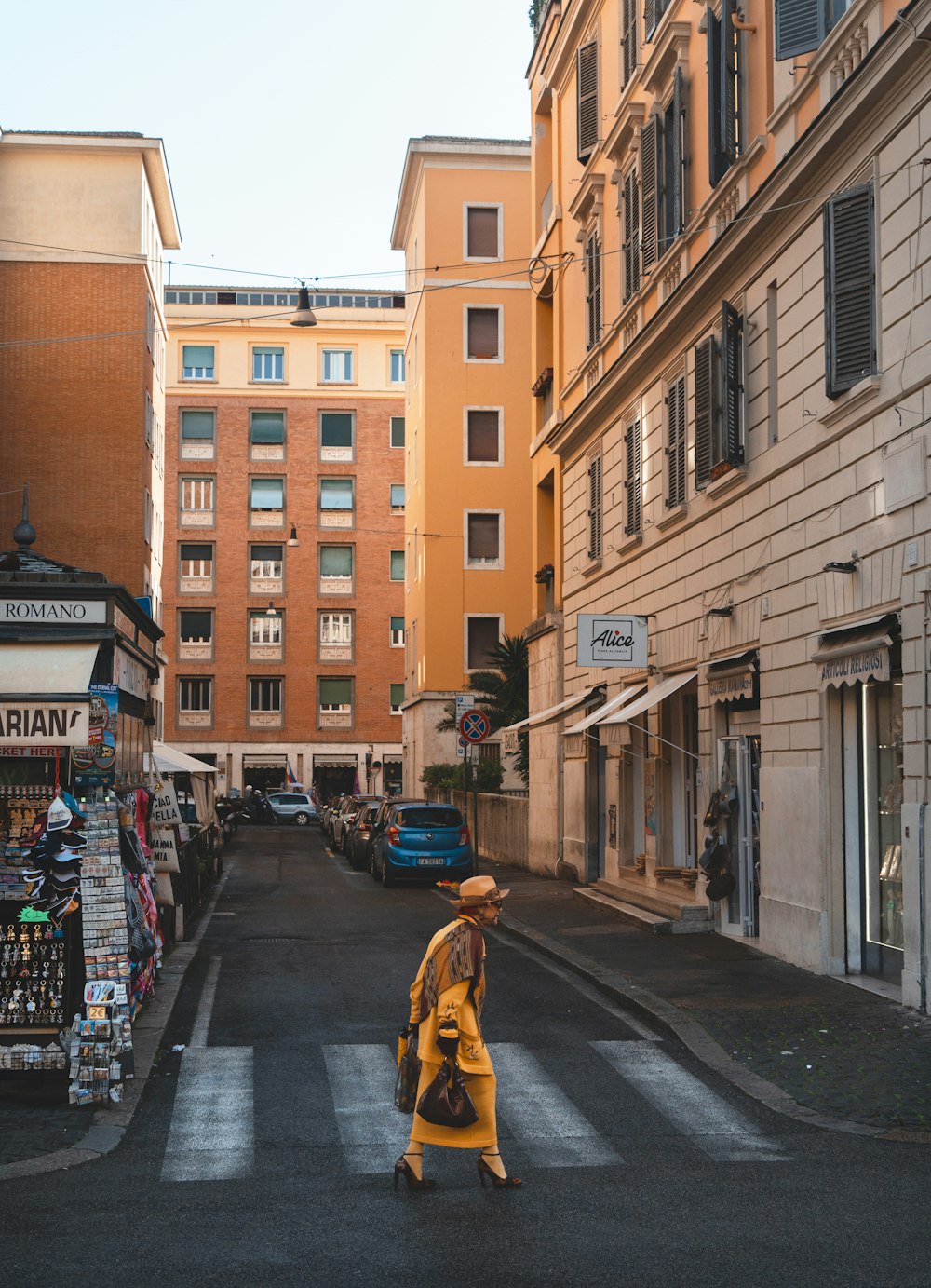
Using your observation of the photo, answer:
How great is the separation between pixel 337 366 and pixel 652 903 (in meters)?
55.5

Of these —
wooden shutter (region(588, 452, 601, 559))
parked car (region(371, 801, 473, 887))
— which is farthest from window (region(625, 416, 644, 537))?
parked car (region(371, 801, 473, 887))

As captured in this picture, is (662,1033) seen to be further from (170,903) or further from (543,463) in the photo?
(543,463)

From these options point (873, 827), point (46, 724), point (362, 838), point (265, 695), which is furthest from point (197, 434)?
point (46, 724)

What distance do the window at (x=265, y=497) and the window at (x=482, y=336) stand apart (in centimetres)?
2162

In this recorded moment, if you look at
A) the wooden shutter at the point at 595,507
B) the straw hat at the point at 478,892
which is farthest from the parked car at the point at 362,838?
the straw hat at the point at 478,892

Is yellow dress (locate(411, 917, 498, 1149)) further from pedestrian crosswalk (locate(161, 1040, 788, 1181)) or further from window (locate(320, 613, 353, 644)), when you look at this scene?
window (locate(320, 613, 353, 644))

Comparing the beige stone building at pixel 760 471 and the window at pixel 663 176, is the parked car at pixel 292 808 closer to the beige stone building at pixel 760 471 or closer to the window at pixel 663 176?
the beige stone building at pixel 760 471

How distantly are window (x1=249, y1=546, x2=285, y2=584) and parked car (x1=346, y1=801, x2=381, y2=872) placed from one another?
3741 centimetres

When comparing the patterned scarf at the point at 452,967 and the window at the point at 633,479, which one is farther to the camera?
the window at the point at 633,479

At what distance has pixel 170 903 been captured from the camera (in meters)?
15.7

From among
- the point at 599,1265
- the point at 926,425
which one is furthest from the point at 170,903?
the point at 599,1265

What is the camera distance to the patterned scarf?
7.14 metres

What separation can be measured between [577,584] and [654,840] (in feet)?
21.4

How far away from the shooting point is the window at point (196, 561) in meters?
68.6
